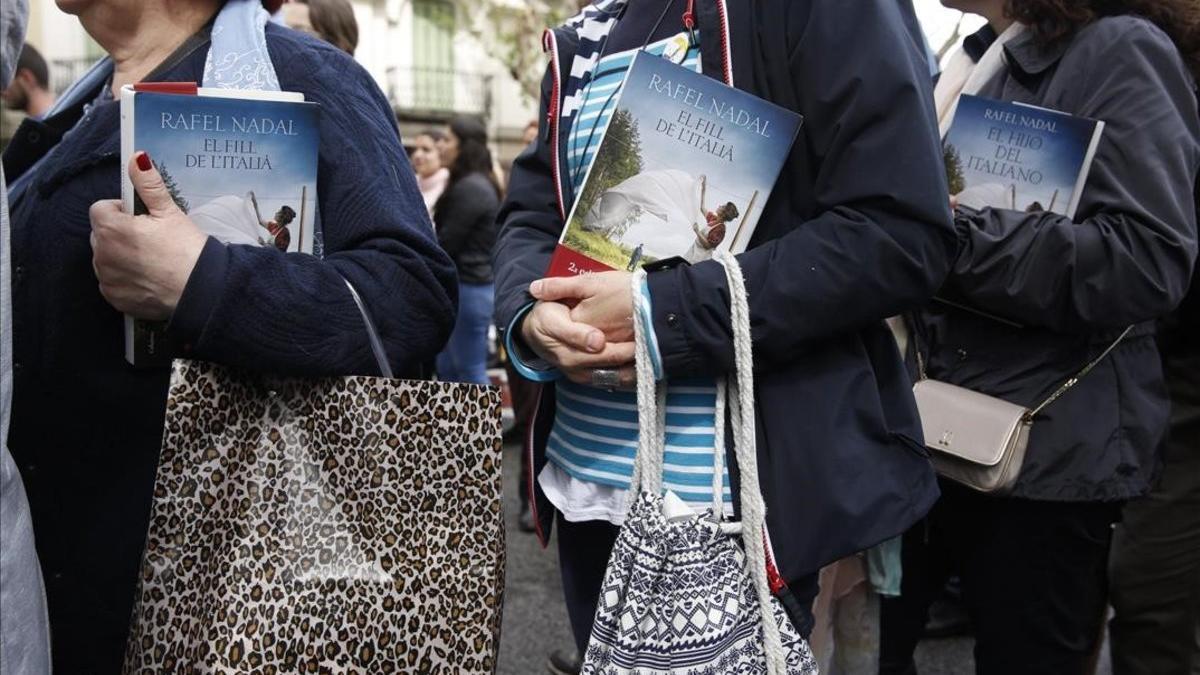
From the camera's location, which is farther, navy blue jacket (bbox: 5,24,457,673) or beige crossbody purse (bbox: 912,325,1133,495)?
beige crossbody purse (bbox: 912,325,1133,495)

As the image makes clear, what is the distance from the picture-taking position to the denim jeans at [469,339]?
623 cm

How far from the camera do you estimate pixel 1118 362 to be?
6.59ft

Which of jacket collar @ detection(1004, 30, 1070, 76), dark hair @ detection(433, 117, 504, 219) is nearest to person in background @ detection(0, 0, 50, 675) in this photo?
jacket collar @ detection(1004, 30, 1070, 76)

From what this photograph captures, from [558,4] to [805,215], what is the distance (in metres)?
22.9

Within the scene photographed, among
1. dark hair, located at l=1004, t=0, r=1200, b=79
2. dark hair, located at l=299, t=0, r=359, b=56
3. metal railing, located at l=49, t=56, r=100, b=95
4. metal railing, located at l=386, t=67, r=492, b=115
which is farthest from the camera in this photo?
metal railing, located at l=386, t=67, r=492, b=115

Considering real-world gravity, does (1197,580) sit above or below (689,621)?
below

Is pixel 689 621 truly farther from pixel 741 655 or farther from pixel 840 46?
pixel 840 46

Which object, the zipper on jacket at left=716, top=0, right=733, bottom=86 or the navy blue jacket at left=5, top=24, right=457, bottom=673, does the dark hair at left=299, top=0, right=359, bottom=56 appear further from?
the zipper on jacket at left=716, top=0, right=733, bottom=86

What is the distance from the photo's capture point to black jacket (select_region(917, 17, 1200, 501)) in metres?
1.90

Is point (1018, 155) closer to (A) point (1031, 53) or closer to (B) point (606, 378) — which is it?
(A) point (1031, 53)

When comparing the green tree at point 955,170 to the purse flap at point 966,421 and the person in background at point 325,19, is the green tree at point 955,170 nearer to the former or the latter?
the purse flap at point 966,421

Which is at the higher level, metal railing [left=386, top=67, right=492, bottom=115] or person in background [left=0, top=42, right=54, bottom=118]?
person in background [left=0, top=42, right=54, bottom=118]

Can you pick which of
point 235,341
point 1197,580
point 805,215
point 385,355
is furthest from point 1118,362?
point 235,341

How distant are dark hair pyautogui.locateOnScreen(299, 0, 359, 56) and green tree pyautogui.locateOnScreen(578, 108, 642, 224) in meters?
2.20
